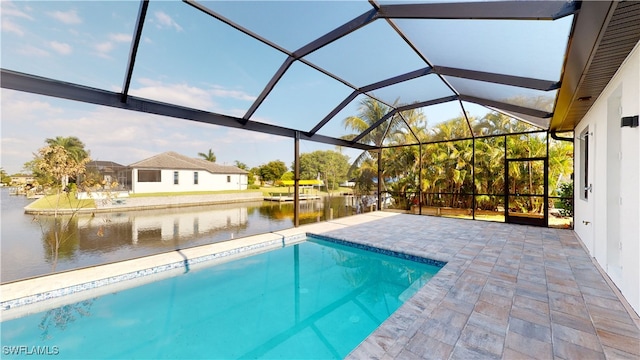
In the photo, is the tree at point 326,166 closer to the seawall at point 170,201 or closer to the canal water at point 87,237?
the seawall at point 170,201

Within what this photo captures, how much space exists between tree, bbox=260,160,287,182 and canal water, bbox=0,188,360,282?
78.4 feet

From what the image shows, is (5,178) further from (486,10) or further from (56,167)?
(486,10)

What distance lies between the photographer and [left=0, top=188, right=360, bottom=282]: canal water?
16.8ft

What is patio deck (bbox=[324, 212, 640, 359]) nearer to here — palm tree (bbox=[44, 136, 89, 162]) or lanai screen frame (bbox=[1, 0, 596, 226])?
lanai screen frame (bbox=[1, 0, 596, 226])

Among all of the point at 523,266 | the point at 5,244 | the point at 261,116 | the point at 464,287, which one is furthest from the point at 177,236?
the point at 523,266

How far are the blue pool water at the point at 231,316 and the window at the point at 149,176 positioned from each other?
39.4 ft

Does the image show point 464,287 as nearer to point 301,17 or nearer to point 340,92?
point 301,17

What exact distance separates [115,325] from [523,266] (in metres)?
Answer: 6.30

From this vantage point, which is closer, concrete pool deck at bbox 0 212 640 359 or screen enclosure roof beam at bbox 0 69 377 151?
concrete pool deck at bbox 0 212 640 359

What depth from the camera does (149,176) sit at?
47.2 feet

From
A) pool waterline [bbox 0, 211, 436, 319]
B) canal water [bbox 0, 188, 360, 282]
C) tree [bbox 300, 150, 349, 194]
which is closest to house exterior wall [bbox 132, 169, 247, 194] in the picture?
canal water [bbox 0, 188, 360, 282]

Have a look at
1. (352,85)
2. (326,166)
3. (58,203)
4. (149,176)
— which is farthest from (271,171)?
(58,203)

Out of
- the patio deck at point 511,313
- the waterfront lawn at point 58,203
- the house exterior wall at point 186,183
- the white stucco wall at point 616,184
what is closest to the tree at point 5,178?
the waterfront lawn at point 58,203

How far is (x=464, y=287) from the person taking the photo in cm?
354
